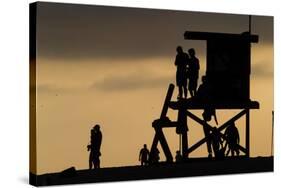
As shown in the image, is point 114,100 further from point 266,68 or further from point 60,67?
point 266,68

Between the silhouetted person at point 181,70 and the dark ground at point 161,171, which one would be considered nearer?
the dark ground at point 161,171

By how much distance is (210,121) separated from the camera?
978cm

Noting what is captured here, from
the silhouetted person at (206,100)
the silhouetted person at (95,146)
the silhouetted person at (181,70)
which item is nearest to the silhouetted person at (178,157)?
the silhouetted person at (206,100)

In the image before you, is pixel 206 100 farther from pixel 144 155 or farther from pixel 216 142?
pixel 144 155

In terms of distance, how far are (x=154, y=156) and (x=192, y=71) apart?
45.8 inches

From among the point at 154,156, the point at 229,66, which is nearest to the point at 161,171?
the point at 154,156

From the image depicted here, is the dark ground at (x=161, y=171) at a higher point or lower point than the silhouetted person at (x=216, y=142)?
lower

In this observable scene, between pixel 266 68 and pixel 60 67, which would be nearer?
pixel 60 67

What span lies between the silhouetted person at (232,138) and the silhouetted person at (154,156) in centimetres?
102

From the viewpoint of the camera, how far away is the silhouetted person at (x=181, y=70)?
9.47m

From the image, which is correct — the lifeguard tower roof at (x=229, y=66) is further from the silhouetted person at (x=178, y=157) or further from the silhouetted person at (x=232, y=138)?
the silhouetted person at (x=178, y=157)

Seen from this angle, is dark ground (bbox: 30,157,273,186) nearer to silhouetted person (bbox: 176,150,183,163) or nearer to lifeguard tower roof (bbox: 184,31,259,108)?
silhouetted person (bbox: 176,150,183,163)

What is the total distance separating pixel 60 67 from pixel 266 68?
2.88 metres

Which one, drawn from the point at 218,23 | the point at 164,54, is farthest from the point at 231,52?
the point at 164,54
